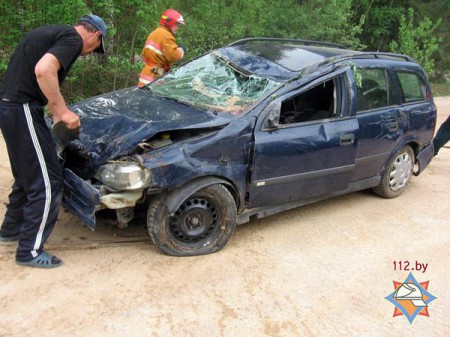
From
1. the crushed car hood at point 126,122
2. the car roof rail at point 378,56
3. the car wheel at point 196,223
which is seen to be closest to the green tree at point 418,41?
the car roof rail at point 378,56

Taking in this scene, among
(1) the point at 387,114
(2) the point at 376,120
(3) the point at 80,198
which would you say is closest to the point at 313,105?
(2) the point at 376,120

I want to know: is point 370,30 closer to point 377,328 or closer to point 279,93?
point 279,93

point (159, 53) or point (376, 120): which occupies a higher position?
point (159, 53)

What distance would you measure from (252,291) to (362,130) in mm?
2097

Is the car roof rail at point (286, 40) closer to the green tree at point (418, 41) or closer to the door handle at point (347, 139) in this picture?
the door handle at point (347, 139)

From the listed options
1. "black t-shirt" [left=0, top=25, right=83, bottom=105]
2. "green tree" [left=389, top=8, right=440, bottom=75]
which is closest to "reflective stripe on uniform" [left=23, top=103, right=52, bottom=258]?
"black t-shirt" [left=0, top=25, right=83, bottom=105]

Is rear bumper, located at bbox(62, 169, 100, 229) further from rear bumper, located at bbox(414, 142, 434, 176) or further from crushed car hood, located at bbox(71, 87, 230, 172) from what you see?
rear bumper, located at bbox(414, 142, 434, 176)

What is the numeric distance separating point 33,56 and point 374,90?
3.31 metres

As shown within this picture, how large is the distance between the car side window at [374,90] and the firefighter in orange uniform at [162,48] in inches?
104

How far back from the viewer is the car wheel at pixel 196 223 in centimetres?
353

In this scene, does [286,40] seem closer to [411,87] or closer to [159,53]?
[411,87]

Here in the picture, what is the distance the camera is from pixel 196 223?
3.69 m

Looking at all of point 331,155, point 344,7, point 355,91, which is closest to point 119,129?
point 331,155

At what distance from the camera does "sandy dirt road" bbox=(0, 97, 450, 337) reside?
2.90 metres
